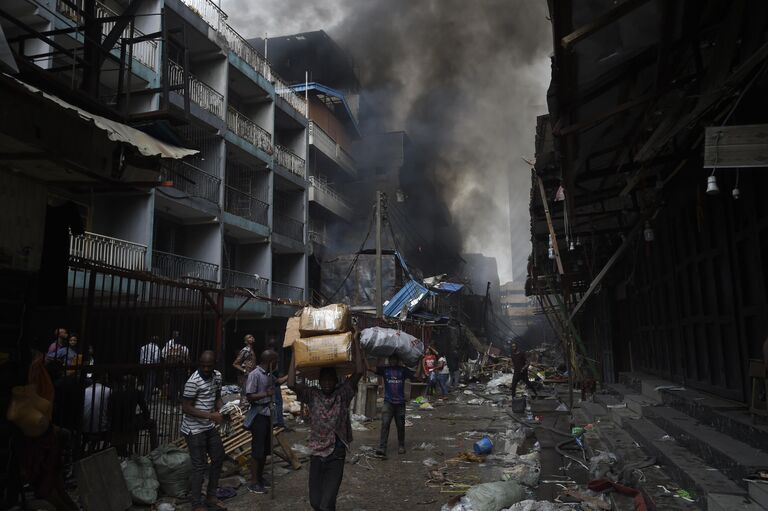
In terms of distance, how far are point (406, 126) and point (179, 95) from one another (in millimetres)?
22722

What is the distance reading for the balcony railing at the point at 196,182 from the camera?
55.1 ft

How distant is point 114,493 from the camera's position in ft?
17.5

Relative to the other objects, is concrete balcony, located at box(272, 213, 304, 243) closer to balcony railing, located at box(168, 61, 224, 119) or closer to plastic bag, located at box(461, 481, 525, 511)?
balcony railing, located at box(168, 61, 224, 119)

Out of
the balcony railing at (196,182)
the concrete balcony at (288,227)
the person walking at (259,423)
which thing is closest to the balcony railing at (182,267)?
the balcony railing at (196,182)

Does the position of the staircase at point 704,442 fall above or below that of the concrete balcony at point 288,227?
below

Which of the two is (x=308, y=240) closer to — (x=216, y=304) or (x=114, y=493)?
(x=216, y=304)

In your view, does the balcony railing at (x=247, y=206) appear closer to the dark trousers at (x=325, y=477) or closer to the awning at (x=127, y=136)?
the awning at (x=127, y=136)

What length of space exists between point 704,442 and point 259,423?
4.84 m

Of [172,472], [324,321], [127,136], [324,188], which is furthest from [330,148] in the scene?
[324,321]

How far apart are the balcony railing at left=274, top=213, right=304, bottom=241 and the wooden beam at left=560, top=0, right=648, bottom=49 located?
20235 millimetres

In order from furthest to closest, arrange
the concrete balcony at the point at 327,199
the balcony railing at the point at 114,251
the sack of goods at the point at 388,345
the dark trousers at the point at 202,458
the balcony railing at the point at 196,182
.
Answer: the concrete balcony at the point at 327,199, the balcony railing at the point at 196,182, the balcony railing at the point at 114,251, the sack of goods at the point at 388,345, the dark trousers at the point at 202,458

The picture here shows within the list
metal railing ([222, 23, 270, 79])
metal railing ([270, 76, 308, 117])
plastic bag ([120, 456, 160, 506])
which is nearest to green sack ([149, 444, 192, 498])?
plastic bag ([120, 456, 160, 506])

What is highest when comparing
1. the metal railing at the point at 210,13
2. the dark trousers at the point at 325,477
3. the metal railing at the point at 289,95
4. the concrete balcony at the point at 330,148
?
the metal railing at the point at 210,13

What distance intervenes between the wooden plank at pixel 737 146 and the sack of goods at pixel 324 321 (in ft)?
10.8
